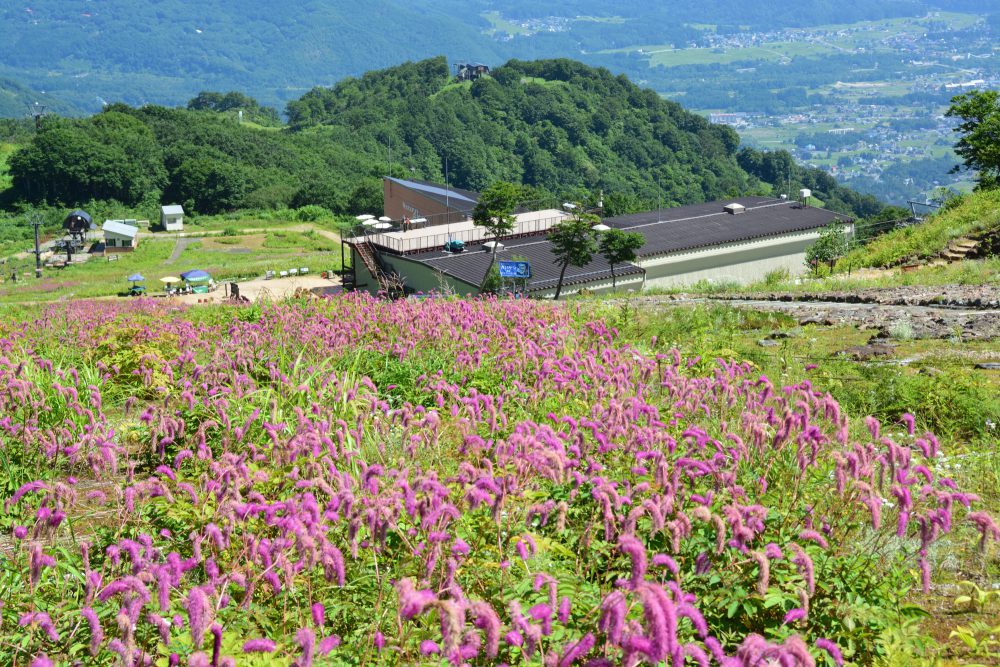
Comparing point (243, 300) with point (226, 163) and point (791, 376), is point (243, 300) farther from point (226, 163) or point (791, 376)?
point (226, 163)

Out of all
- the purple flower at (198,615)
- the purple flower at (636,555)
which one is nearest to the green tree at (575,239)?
the purple flower at (636,555)

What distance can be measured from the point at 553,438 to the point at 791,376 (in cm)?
490

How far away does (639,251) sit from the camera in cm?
5344

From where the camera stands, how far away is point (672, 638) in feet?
8.65

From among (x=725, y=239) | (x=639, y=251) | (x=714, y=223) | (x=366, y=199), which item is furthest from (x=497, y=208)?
(x=366, y=199)

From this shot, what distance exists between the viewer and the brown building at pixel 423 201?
234 feet

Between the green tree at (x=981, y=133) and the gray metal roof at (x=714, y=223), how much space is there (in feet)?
58.9

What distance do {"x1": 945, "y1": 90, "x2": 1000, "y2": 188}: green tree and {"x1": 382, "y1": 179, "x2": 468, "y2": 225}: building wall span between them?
3545 centimetres

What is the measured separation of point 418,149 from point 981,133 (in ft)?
404

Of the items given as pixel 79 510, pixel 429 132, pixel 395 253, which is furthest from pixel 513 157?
pixel 79 510

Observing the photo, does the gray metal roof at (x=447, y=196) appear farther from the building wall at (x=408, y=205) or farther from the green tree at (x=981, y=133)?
the green tree at (x=981, y=133)

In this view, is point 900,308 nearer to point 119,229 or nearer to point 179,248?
point 179,248

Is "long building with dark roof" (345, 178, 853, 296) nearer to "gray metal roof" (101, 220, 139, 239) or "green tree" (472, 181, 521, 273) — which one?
"green tree" (472, 181, 521, 273)

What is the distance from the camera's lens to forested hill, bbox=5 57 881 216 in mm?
115562
